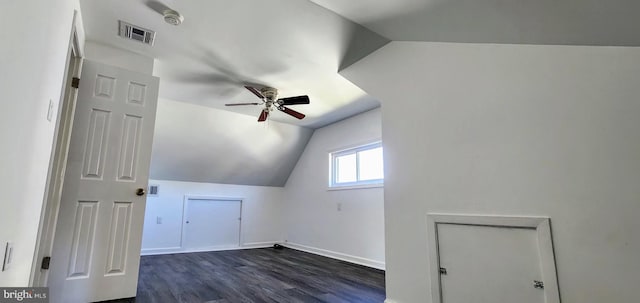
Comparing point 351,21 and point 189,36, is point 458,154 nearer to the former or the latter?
point 351,21

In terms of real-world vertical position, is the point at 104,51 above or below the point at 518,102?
above

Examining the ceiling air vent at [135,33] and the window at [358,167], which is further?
the window at [358,167]

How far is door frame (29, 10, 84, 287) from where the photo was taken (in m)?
2.02

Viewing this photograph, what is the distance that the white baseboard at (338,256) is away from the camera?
155 inches

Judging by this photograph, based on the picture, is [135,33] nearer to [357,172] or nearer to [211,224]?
[357,172]

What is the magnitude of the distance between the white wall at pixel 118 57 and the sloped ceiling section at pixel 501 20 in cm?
189

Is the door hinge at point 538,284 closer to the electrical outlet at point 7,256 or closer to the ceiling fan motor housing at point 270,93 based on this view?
the electrical outlet at point 7,256

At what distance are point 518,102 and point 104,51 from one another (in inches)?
128

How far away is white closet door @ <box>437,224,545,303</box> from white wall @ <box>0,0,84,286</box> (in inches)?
83.2

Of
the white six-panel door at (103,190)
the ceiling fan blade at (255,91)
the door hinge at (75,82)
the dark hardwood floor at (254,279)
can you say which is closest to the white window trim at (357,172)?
the dark hardwood floor at (254,279)

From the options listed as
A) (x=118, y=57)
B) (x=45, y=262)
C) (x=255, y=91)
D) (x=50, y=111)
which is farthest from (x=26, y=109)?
(x=255, y=91)

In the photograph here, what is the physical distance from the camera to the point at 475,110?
5.97 ft

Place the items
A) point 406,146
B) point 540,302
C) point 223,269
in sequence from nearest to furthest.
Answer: point 540,302 → point 406,146 → point 223,269

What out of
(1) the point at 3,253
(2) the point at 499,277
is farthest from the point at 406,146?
(1) the point at 3,253
